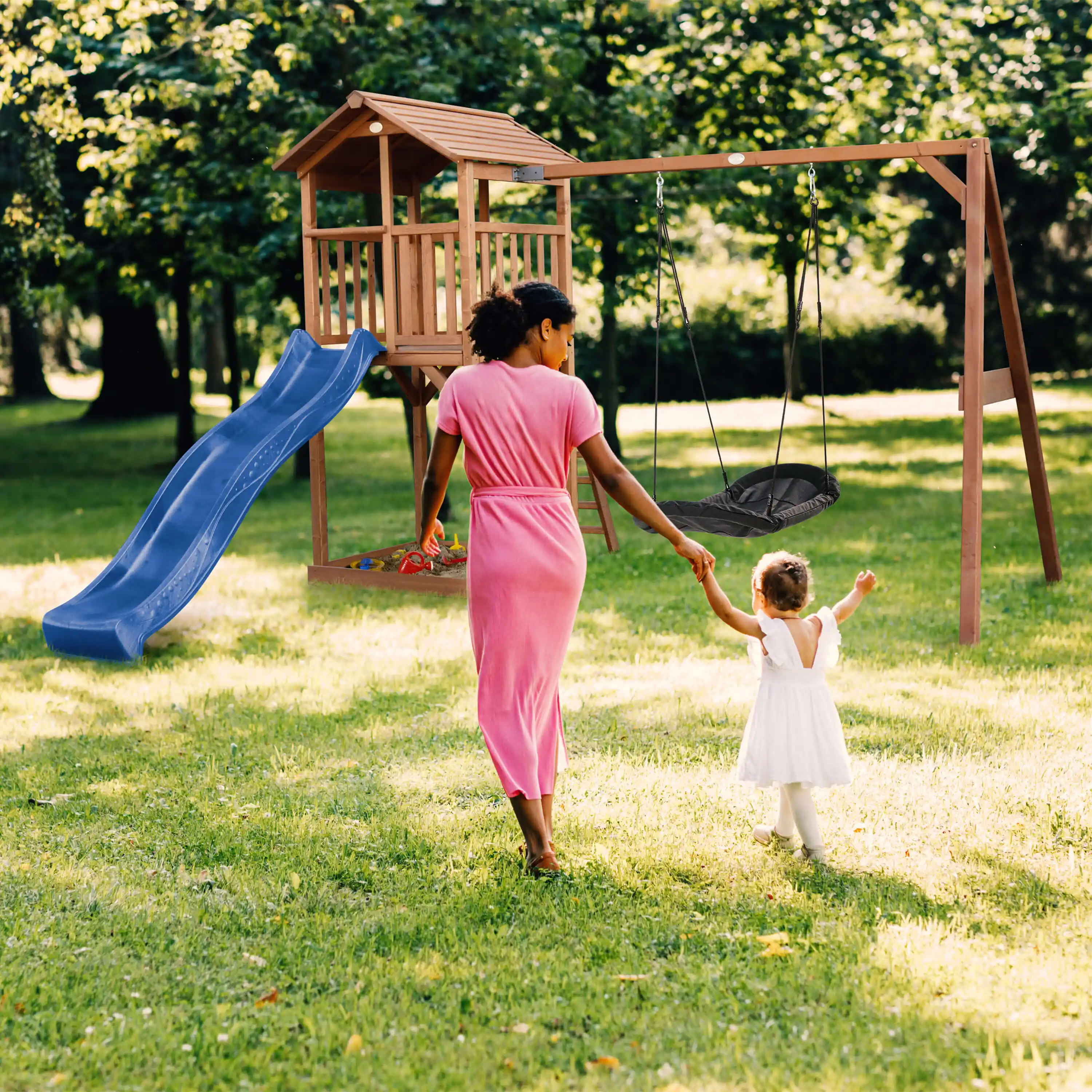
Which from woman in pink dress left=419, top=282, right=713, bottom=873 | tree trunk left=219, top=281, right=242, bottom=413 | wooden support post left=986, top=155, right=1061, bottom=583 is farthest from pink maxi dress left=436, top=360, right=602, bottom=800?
tree trunk left=219, top=281, right=242, bottom=413

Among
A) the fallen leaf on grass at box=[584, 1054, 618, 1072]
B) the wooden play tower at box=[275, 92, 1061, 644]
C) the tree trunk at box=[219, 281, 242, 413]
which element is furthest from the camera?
the tree trunk at box=[219, 281, 242, 413]

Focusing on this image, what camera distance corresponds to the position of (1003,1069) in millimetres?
3232

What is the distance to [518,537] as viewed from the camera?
4441 millimetres

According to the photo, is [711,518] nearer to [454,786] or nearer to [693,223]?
[454,786]

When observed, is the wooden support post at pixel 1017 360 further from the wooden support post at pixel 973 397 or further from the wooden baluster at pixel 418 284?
the wooden baluster at pixel 418 284

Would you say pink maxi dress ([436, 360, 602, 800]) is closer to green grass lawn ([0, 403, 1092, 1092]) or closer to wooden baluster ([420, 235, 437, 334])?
green grass lawn ([0, 403, 1092, 1092])

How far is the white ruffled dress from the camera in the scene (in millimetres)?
4488

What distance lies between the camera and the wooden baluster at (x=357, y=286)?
30.9ft

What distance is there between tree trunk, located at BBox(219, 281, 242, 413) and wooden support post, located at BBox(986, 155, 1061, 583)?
12003mm

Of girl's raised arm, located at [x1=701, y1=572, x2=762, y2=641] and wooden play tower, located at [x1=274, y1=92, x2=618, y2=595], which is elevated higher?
wooden play tower, located at [x1=274, y1=92, x2=618, y2=595]

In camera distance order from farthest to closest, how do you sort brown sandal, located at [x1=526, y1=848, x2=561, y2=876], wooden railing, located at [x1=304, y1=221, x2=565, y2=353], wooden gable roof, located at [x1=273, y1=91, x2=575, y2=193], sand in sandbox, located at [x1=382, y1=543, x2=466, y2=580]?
sand in sandbox, located at [x1=382, y1=543, x2=466, y2=580] → wooden railing, located at [x1=304, y1=221, x2=565, y2=353] → wooden gable roof, located at [x1=273, y1=91, x2=575, y2=193] → brown sandal, located at [x1=526, y1=848, x2=561, y2=876]

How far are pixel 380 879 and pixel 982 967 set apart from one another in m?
1.99

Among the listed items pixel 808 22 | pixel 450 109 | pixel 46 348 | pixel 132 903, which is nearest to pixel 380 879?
pixel 132 903

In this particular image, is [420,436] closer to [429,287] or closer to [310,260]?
[429,287]
